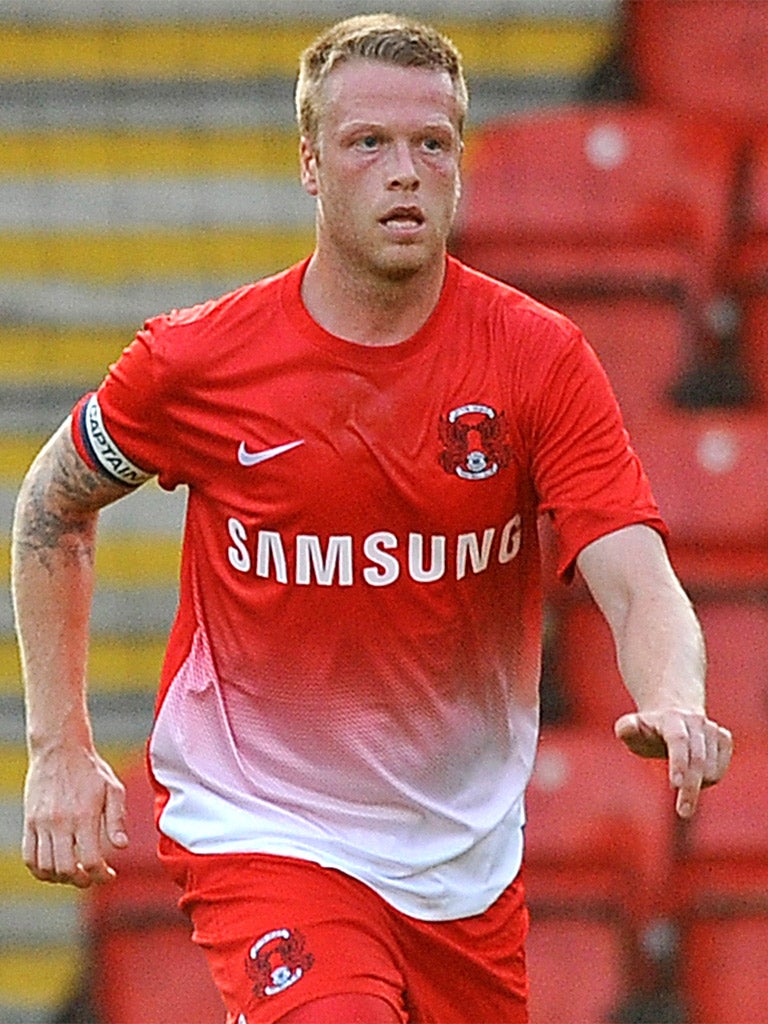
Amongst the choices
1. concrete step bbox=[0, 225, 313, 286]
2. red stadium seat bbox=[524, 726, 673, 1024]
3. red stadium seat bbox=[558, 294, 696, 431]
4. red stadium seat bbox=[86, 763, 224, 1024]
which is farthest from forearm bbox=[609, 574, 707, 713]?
concrete step bbox=[0, 225, 313, 286]

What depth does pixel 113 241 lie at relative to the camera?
→ 7.32 metres

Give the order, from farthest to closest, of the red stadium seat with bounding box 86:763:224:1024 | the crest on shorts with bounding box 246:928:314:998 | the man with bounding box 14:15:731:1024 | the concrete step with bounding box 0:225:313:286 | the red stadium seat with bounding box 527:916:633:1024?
the concrete step with bounding box 0:225:313:286 < the red stadium seat with bounding box 86:763:224:1024 < the red stadium seat with bounding box 527:916:633:1024 < the man with bounding box 14:15:731:1024 < the crest on shorts with bounding box 246:928:314:998

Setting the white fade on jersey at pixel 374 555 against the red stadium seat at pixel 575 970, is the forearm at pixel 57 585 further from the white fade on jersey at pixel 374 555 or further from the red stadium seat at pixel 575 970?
the red stadium seat at pixel 575 970

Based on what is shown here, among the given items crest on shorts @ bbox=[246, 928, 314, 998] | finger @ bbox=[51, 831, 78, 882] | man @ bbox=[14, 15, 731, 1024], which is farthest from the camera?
finger @ bbox=[51, 831, 78, 882]

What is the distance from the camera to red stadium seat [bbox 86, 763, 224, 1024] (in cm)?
654

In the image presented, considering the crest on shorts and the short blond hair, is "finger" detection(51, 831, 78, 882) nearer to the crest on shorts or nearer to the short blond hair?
the crest on shorts

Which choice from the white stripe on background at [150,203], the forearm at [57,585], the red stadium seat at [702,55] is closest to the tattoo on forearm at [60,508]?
the forearm at [57,585]

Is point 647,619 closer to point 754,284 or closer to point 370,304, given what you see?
point 370,304

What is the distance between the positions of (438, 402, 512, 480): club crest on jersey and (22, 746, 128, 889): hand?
749 millimetres

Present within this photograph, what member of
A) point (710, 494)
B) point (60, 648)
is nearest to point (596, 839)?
point (710, 494)

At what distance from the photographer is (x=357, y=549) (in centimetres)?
371

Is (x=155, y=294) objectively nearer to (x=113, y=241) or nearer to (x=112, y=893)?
(x=113, y=241)

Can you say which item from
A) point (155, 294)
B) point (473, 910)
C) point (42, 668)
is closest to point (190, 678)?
point (42, 668)

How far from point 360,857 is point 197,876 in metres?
0.26
